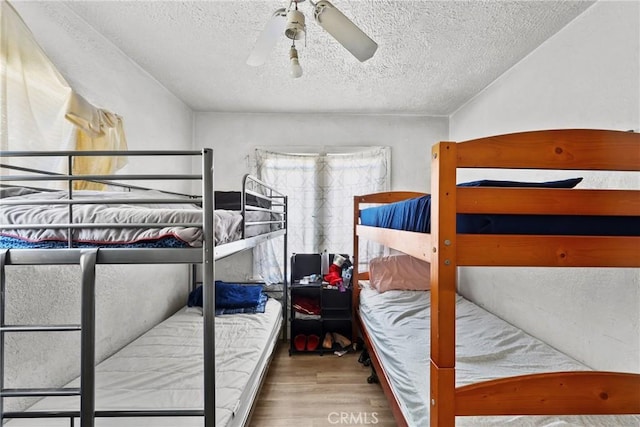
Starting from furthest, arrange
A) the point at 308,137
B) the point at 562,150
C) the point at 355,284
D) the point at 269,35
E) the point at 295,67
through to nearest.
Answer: the point at 308,137 < the point at 355,284 < the point at 295,67 < the point at 269,35 < the point at 562,150

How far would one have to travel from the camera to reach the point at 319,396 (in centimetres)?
236

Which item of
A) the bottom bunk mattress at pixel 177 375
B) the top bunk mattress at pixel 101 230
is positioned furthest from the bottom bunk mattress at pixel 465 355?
the top bunk mattress at pixel 101 230

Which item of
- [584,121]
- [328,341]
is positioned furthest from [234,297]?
[584,121]

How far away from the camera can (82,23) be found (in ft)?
6.38

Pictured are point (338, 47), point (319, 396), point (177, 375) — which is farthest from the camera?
point (319, 396)

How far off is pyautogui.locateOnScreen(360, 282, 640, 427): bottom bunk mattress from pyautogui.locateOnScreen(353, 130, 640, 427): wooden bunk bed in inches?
12.9

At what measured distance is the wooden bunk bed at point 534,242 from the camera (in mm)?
936

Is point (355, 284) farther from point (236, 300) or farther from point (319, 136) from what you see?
point (319, 136)

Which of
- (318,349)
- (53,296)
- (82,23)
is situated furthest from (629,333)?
(82,23)

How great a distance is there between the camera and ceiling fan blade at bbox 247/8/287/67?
1.43 metres

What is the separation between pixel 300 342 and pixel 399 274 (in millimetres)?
1237

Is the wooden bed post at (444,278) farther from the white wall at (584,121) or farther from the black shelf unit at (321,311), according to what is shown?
the black shelf unit at (321,311)

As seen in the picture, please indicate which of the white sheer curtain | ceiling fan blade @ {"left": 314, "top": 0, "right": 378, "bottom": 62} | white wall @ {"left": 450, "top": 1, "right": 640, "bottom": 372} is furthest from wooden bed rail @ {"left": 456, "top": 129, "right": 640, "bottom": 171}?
the white sheer curtain

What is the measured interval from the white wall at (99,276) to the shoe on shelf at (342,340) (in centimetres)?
167
